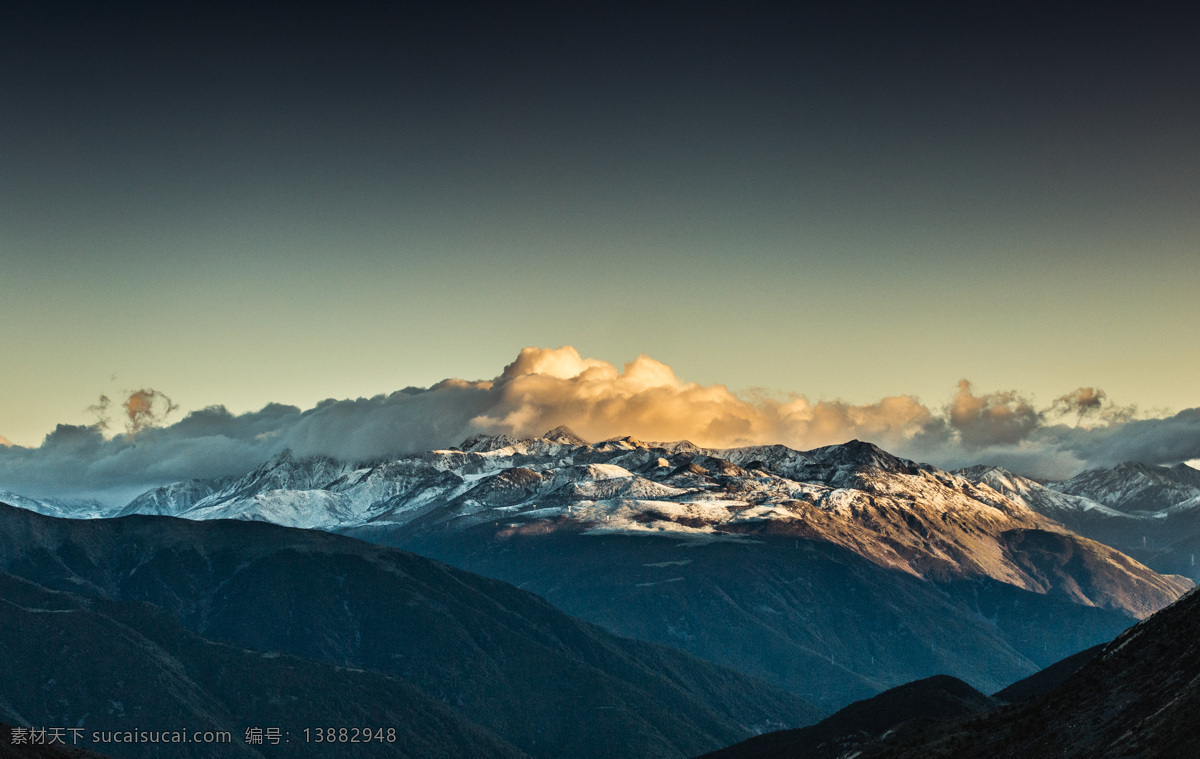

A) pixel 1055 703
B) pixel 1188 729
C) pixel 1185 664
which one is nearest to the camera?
pixel 1188 729

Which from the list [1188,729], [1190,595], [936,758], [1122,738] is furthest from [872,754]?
[1188,729]

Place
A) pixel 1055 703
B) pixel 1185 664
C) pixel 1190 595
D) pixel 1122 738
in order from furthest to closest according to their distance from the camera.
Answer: pixel 1190 595
pixel 1055 703
pixel 1185 664
pixel 1122 738

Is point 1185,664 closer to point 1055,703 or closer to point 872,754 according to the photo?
point 1055,703

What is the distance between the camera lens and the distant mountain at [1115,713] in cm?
12250

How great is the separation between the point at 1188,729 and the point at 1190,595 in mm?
58314

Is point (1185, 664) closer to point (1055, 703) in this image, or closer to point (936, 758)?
point (1055, 703)

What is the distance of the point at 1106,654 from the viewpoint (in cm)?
16950

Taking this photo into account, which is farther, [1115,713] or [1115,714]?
[1115,713]

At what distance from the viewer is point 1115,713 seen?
142 metres

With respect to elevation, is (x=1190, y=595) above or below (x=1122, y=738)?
above

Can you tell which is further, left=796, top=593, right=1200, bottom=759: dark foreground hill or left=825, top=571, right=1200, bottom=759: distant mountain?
left=825, top=571, right=1200, bottom=759: distant mountain

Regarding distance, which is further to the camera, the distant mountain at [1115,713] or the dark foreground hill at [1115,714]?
the distant mountain at [1115,713]

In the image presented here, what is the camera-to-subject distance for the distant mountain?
402 ft

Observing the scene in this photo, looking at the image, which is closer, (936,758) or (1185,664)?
(1185,664)
